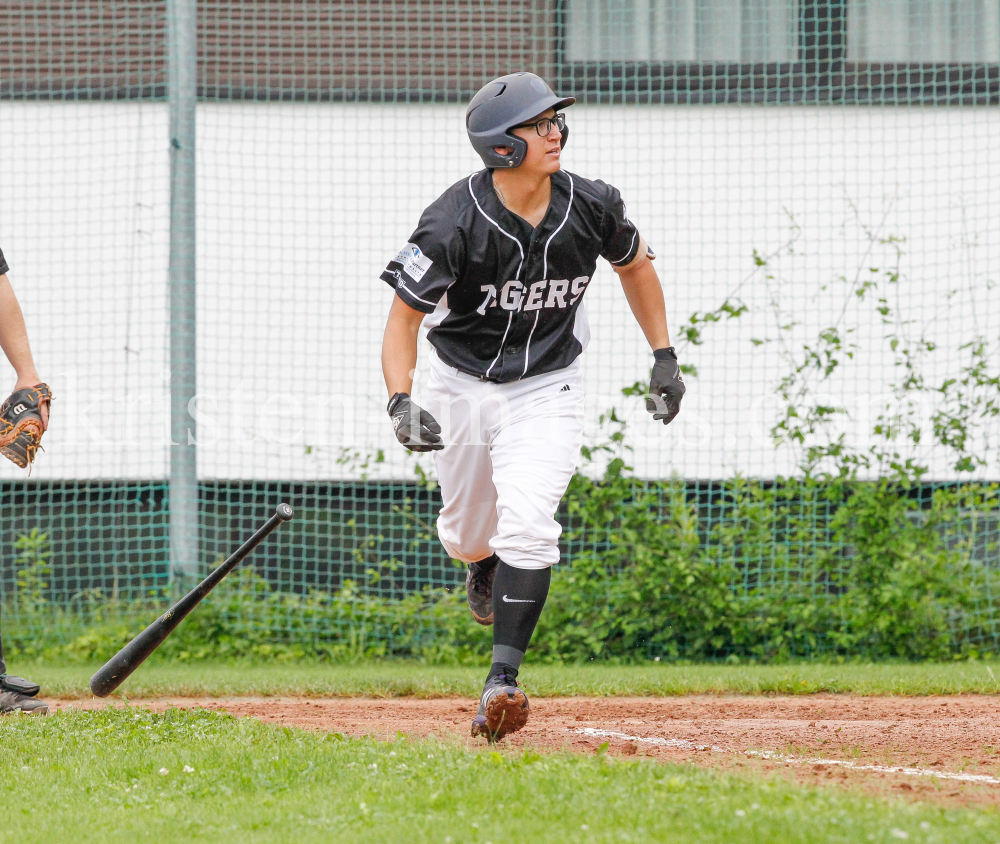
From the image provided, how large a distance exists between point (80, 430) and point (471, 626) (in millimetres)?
3010

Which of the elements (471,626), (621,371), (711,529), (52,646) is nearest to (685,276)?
(621,371)

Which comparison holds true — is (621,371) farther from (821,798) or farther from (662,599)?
(821,798)

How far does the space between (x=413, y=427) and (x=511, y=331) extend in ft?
2.14

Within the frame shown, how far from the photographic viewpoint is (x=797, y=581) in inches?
280

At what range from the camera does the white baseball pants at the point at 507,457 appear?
Answer: 153 inches

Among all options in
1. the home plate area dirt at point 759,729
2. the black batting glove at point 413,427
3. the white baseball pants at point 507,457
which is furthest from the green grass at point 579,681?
the black batting glove at point 413,427

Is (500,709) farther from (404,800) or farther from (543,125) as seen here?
(543,125)

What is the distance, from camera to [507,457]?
413cm

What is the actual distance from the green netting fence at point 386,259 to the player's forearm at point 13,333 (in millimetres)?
3010

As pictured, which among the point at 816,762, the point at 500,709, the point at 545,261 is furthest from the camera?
the point at 545,261

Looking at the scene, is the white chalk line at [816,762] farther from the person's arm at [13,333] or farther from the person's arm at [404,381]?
the person's arm at [13,333]

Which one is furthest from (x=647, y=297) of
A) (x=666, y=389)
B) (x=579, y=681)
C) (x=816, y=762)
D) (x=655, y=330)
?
(x=579, y=681)

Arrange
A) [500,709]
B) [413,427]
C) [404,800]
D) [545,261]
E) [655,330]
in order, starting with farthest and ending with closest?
[655,330], [545,261], [413,427], [500,709], [404,800]

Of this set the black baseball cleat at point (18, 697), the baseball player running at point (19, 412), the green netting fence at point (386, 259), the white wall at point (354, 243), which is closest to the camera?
the baseball player running at point (19, 412)
